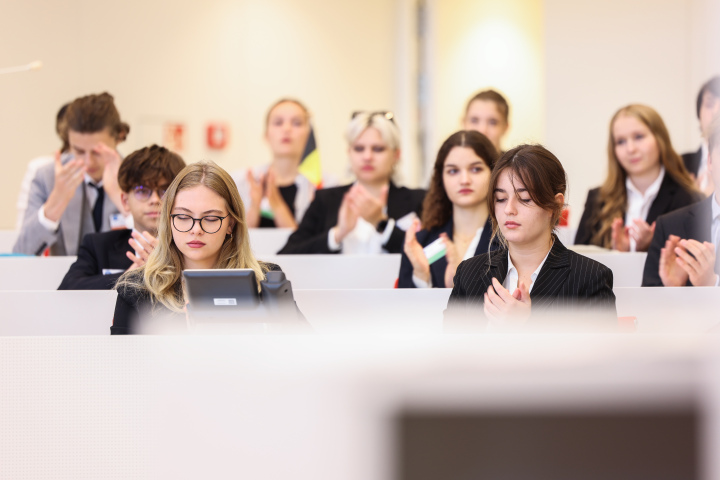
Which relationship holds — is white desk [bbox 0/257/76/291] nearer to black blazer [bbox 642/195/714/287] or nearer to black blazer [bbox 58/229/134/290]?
black blazer [bbox 58/229/134/290]

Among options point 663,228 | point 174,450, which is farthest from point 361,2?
point 174,450

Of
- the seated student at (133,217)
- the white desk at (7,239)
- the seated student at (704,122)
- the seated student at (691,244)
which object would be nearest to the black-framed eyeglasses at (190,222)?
the seated student at (133,217)

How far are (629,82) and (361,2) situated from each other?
11.1 ft

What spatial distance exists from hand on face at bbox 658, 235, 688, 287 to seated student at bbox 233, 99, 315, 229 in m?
2.42

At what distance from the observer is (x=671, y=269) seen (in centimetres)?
279

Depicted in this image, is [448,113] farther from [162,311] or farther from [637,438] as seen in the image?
[637,438]

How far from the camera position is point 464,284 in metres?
2.29

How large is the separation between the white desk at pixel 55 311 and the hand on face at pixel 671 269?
6.15ft

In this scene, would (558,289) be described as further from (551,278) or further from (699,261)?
(699,261)

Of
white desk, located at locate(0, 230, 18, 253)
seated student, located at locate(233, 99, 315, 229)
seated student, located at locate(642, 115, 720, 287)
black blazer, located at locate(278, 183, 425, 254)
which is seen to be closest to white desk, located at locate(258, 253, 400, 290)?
black blazer, located at locate(278, 183, 425, 254)

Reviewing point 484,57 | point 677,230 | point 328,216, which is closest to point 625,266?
point 677,230

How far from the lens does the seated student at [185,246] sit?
2.25 meters

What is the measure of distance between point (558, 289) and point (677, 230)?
106 centimetres

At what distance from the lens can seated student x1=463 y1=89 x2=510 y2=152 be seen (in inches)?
164
